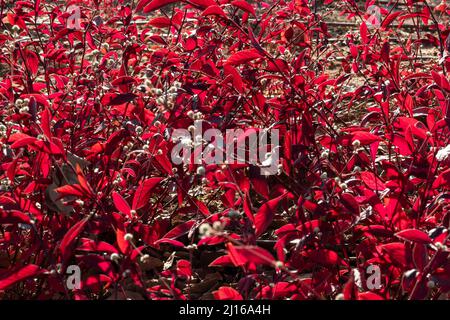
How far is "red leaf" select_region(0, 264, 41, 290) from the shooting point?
1262 millimetres

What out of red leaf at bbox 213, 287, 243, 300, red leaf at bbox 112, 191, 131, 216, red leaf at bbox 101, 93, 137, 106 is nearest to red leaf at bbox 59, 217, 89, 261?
red leaf at bbox 112, 191, 131, 216

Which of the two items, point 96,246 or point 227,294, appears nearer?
point 227,294

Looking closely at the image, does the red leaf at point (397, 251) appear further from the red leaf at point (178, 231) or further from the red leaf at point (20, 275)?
the red leaf at point (20, 275)

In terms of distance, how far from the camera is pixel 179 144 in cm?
173

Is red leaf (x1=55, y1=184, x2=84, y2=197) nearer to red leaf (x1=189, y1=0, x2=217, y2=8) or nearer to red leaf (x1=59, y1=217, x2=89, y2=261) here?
red leaf (x1=59, y1=217, x2=89, y2=261)

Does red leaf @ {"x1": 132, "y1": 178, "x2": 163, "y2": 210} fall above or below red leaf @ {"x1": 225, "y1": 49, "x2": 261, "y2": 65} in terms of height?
below

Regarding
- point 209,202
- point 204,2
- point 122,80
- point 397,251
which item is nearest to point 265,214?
point 397,251

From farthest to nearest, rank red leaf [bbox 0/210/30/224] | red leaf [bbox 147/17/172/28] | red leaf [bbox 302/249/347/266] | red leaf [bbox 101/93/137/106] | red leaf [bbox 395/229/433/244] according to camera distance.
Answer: red leaf [bbox 147/17/172/28] < red leaf [bbox 101/93/137/106] < red leaf [bbox 302/249/347/266] < red leaf [bbox 0/210/30/224] < red leaf [bbox 395/229/433/244]

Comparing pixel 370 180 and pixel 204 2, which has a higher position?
pixel 204 2

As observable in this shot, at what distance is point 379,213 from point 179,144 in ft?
2.00

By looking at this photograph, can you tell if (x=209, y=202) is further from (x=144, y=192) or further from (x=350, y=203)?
(x=350, y=203)

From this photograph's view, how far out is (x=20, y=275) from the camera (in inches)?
50.1

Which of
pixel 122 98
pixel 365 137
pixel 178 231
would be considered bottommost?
pixel 178 231

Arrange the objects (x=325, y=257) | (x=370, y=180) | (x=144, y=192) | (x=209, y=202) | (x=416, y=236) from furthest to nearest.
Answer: (x=209, y=202)
(x=370, y=180)
(x=144, y=192)
(x=325, y=257)
(x=416, y=236)
